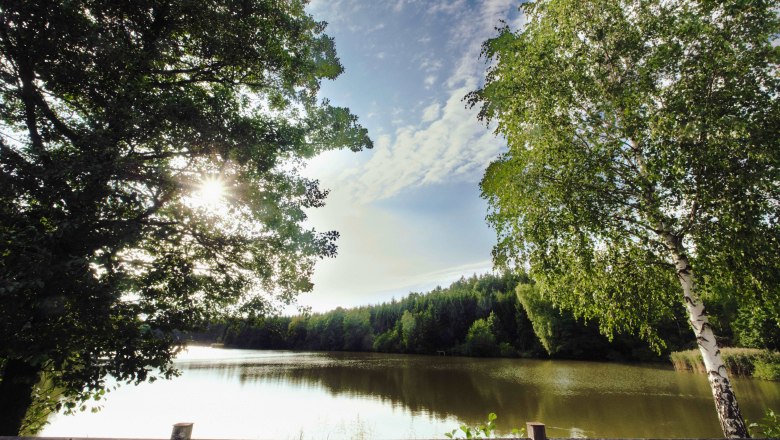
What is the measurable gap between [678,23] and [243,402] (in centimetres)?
2909

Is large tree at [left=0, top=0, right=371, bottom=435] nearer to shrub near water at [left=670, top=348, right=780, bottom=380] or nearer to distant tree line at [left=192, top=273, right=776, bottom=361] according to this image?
distant tree line at [left=192, top=273, right=776, bottom=361]

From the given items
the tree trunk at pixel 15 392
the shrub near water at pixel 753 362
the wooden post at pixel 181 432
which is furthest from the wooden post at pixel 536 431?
the shrub near water at pixel 753 362

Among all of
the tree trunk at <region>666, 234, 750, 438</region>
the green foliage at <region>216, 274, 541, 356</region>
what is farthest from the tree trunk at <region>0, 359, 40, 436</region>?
the green foliage at <region>216, 274, 541, 356</region>

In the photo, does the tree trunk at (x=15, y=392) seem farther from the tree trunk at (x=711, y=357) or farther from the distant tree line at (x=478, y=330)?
the tree trunk at (x=711, y=357)

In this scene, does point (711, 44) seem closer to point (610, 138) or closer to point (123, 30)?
point (610, 138)

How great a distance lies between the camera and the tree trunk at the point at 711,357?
6703 millimetres

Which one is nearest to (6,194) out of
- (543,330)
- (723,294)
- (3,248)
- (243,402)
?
(3,248)

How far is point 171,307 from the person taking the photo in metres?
7.42

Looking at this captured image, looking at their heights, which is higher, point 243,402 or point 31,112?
point 31,112

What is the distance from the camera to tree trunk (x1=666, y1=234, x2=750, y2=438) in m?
6.70

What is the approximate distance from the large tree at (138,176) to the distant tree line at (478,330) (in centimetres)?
268

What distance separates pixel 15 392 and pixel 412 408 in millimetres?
18820

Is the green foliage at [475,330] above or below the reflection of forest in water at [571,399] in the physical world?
above

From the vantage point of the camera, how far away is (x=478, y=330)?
246 feet
